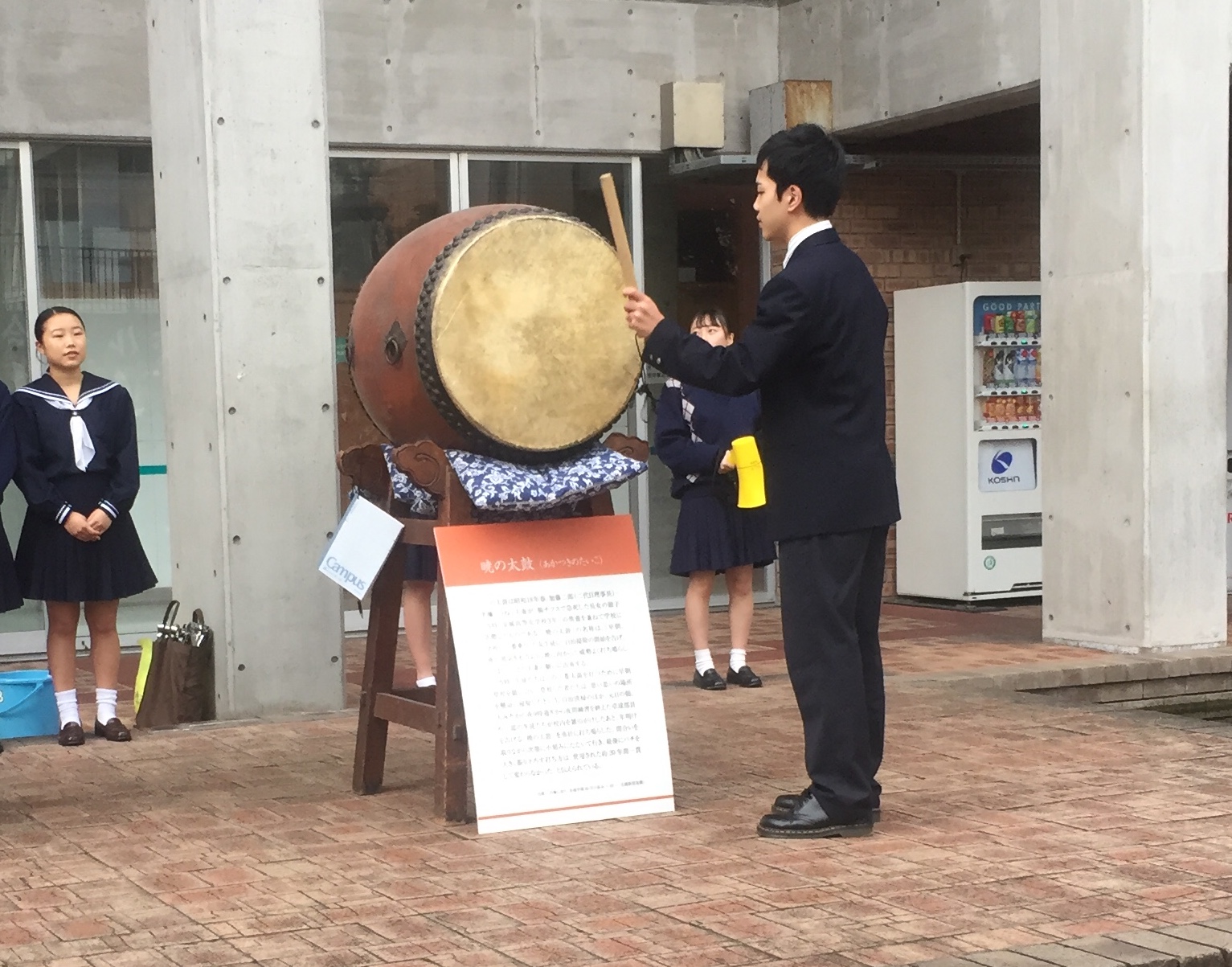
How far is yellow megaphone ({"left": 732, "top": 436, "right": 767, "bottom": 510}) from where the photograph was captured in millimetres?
7746

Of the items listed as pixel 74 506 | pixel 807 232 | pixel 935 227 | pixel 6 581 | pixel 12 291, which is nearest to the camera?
pixel 807 232

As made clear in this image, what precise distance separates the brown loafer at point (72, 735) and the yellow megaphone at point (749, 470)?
276 centimetres

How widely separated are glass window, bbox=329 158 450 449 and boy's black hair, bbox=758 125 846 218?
6122mm

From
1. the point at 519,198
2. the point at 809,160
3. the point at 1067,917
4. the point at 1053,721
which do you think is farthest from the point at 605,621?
the point at 519,198

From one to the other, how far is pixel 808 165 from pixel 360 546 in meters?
1.83

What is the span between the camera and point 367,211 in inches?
454

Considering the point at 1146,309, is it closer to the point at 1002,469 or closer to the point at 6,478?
the point at 1002,469

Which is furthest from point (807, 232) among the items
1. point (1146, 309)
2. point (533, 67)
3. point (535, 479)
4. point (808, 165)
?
point (533, 67)

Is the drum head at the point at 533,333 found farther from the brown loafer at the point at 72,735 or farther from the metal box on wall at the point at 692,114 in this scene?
the metal box on wall at the point at 692,114

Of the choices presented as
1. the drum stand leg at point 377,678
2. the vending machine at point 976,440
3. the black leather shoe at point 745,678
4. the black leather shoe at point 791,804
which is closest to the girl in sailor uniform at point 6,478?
the drum stand leg at point 377,678

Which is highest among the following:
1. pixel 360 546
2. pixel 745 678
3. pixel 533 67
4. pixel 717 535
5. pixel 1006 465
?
pixel 533 67

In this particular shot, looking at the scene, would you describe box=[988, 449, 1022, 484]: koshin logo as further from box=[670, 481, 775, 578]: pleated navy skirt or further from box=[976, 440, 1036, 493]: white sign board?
box=[670, 481, 775, 578]: pleated navy skirt

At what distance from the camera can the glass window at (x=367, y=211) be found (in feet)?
37.4

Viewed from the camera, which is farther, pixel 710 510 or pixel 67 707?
pixel 710 510
